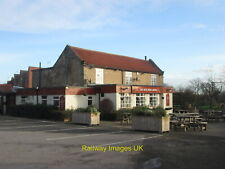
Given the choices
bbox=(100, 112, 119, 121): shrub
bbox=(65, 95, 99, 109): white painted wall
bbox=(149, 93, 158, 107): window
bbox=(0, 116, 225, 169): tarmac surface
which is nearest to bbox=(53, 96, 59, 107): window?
bbox=(65, 95, 99, 109): white painted wall

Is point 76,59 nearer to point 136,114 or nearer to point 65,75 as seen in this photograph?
point 65,75

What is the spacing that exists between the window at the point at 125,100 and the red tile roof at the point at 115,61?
23.5 feet

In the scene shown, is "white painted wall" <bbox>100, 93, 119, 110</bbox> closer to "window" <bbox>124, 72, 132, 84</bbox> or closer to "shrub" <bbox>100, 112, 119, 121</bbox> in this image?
"shrub" <bbox>100, 112, 119, 121</bbox>

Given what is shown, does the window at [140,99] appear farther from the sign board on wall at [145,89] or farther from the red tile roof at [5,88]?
the red tile roof at [5,88]

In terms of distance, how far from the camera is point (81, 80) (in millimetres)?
31141

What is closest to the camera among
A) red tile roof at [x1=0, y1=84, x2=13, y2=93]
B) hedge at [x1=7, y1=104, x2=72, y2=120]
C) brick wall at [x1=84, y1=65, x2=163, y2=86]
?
hedge at [x1=7, y1=104, x2=72, y2=120]

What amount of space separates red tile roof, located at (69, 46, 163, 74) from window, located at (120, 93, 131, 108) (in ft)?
23.5

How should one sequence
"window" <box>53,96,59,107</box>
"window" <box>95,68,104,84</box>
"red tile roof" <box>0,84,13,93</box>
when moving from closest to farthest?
1. "window" <box>53,96,59,107</box>
2. "window" <box>95,68,104,84</box>
3. "red tile roof" <box>0,84,13,93</box>

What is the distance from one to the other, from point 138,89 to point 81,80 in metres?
7.38

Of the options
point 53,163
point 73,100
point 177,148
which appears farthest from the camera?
point 73,100

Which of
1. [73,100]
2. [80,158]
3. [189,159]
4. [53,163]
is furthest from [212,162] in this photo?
[73,100]

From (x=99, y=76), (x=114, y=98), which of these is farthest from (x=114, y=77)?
(x=114, y=98)

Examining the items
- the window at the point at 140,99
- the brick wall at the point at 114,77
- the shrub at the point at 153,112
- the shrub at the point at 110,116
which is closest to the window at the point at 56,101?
the shrub at the point at 110,116

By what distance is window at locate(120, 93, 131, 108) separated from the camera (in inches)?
1049
